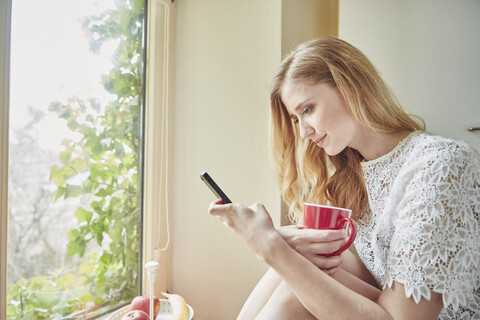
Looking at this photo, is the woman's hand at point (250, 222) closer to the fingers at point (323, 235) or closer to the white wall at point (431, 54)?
the fingers at point (323, 235)

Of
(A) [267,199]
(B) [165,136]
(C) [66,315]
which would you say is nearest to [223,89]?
(B) [165,136]

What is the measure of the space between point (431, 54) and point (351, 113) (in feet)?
1.60

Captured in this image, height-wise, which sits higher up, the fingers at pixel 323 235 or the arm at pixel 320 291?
the fingers at pixel 323 235

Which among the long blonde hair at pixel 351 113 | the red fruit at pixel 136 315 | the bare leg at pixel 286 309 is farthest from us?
the red fruit at pixel 136 315

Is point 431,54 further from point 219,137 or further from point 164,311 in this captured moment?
point 164,311

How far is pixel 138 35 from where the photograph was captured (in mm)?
1240

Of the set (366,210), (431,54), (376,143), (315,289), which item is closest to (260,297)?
(315,289)

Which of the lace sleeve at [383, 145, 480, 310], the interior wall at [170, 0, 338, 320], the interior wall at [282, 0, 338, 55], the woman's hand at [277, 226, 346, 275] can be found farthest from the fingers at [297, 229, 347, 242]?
the interior wall at [282, 0, 338, 55]

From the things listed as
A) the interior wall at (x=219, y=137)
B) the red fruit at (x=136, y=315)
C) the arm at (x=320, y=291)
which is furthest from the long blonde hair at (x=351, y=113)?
the red fruit at (x=136, y=315)

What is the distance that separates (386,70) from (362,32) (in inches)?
6.6

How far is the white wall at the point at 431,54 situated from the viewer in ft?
3.42

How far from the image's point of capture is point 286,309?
2.35ft

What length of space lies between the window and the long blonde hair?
0.54 m

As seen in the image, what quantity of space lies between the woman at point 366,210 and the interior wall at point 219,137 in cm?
19
